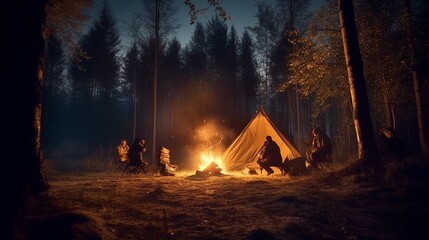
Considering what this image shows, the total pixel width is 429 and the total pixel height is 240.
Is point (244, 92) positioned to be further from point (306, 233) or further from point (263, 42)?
point (306, 233)

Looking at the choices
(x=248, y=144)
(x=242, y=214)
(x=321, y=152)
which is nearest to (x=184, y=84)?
(x=248, y=144)

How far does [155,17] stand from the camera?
17.4 metres

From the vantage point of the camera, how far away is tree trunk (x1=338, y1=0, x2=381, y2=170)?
7.04m

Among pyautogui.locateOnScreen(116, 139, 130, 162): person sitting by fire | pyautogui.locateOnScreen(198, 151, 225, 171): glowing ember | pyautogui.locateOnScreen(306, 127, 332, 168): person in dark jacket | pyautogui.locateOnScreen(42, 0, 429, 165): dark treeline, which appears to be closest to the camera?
pyautogui.locateOnScreen(306, 127, 332, 168): person in dark jacket

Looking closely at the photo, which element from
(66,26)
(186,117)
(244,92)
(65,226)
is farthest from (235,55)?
(65,226)

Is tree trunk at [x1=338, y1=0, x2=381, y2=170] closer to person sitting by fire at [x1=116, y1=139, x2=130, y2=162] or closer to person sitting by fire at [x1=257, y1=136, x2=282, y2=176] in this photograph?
person sitting by fire at [x1=257, y1=136, x2=282, y2=176]

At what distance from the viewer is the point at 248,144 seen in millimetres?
13453

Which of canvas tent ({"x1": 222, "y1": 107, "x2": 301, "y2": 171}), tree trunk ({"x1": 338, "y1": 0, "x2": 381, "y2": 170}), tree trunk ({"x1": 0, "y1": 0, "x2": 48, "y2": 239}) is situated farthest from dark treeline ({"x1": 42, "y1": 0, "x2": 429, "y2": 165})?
tree trunk ({"x1": 0, "y1": 0, "x2": 48, "y2": 239})

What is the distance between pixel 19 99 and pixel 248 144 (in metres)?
10.9

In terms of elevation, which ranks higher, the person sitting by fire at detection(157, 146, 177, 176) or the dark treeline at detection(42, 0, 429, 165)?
the dark treeline at detection(42, 0, 429, 165)

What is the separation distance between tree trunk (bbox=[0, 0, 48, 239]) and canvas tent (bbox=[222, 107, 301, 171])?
991 centimetres

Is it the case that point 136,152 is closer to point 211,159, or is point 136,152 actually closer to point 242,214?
point 211,159

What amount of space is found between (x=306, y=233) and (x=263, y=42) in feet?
79.0

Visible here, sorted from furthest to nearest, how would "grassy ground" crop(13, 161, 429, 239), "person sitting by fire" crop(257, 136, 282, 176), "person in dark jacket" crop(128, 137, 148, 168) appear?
"person in dark jacket" crop(128, 137, 148, 168)
"person sitting by fire" crop(257, 136, 282, 176)
"grassy ground" crop(13, 161, 429, 239)
